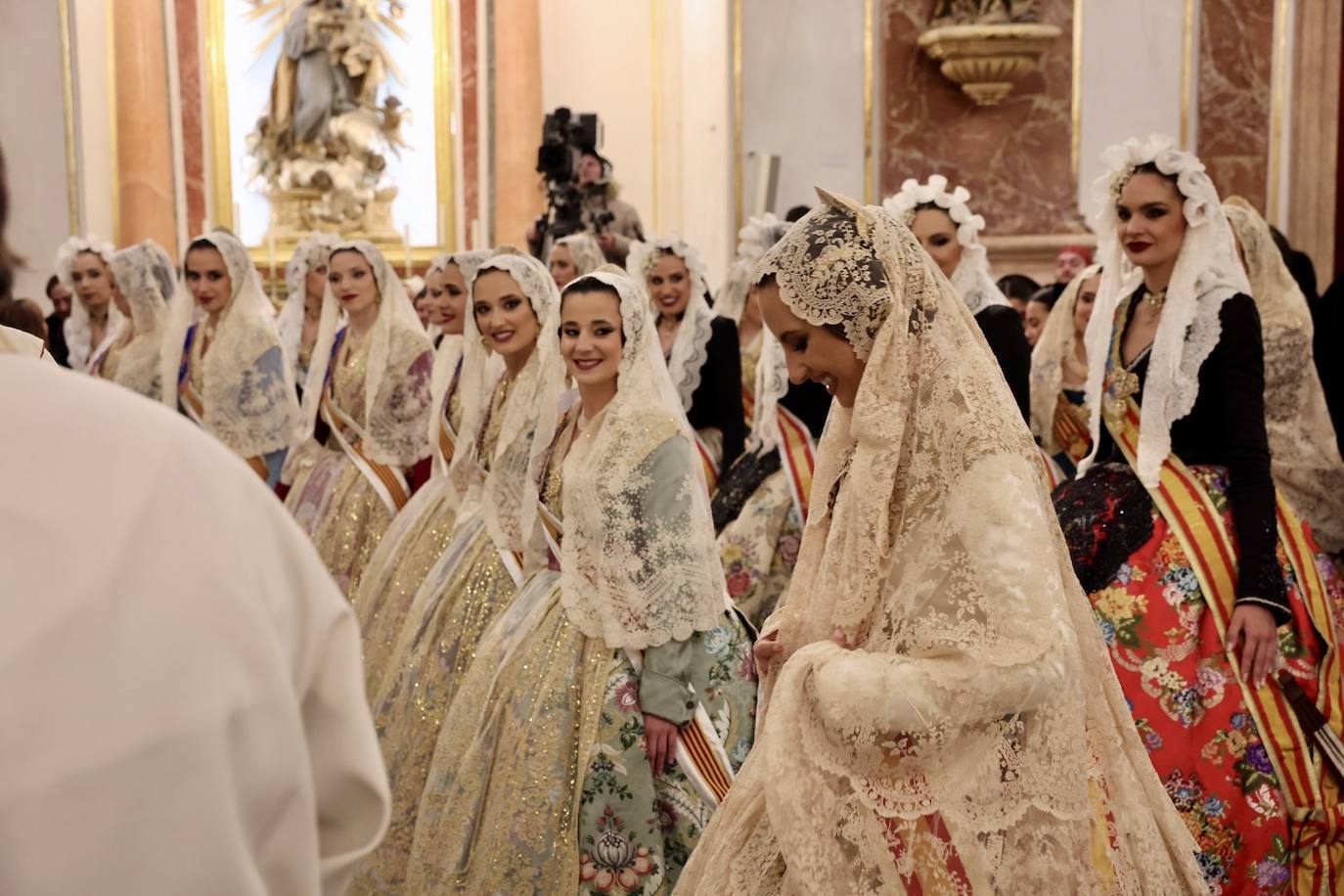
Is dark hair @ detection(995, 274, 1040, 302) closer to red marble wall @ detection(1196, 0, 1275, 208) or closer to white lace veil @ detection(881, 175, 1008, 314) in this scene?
red marble wall @ detection(1196, 0, 1275, 208)

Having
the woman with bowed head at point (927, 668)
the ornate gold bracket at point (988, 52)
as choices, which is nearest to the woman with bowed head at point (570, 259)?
the ornate gold bracket at point (988, 52)

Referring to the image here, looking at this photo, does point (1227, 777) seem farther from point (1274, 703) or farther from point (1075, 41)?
point (1075, 41)

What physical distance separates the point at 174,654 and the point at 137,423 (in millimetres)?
166

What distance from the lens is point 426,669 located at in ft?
13.0

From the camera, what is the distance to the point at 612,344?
11.3 ft

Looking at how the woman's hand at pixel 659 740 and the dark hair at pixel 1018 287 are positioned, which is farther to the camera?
the dark hair at pixel 1018 287

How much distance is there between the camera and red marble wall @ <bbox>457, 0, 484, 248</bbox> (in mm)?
11609

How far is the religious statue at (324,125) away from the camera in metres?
11.8

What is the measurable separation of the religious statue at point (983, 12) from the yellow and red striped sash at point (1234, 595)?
18.5ft

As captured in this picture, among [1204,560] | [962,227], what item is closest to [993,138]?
[962,227]

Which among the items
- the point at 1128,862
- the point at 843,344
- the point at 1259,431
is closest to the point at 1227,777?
the point at 1259,431

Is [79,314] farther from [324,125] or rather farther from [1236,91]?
[1236,91]

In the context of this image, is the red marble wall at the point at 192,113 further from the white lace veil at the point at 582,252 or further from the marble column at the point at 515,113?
the white lace veil at the point at 582,252

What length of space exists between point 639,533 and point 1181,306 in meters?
1.18
